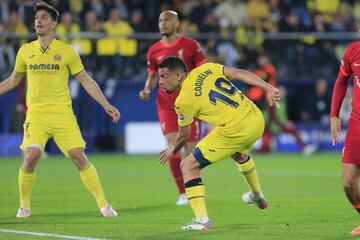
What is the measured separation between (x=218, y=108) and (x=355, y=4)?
21571 millimetres

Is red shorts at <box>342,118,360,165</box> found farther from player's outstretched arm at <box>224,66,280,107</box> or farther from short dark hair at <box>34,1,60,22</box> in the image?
short dark hair at <box>34,1,60,22</box>

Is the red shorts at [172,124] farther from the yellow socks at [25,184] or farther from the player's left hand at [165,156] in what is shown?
the player's left hand at [165,156]

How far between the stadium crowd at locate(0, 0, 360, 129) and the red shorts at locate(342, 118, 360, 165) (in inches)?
630

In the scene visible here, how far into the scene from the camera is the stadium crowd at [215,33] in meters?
26.4

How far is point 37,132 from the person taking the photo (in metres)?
12.6

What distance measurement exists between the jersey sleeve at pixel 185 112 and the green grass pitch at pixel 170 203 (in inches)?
46.7

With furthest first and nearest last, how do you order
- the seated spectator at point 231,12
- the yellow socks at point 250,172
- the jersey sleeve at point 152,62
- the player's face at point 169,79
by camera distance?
the seated spectator at point 231,12
the jersey sleeve at point 152,62
the yellow socks at point 250,172
the player's face at point 169,79

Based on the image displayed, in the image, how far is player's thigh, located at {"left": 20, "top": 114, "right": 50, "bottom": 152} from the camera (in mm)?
12609

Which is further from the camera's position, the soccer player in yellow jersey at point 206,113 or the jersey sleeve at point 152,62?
the jersey sleeve at point 152,62

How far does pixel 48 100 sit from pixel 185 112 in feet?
7.77

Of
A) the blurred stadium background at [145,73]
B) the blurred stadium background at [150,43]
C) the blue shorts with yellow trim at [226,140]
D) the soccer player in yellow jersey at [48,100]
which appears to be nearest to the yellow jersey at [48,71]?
the soccer player in yellow jersey at [48,100]

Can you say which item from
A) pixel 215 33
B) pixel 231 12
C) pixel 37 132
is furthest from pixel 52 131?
pixel 231 12

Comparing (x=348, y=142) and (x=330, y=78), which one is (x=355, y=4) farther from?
(x=348, y=142)

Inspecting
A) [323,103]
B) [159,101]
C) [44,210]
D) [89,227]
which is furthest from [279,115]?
[89,227]
